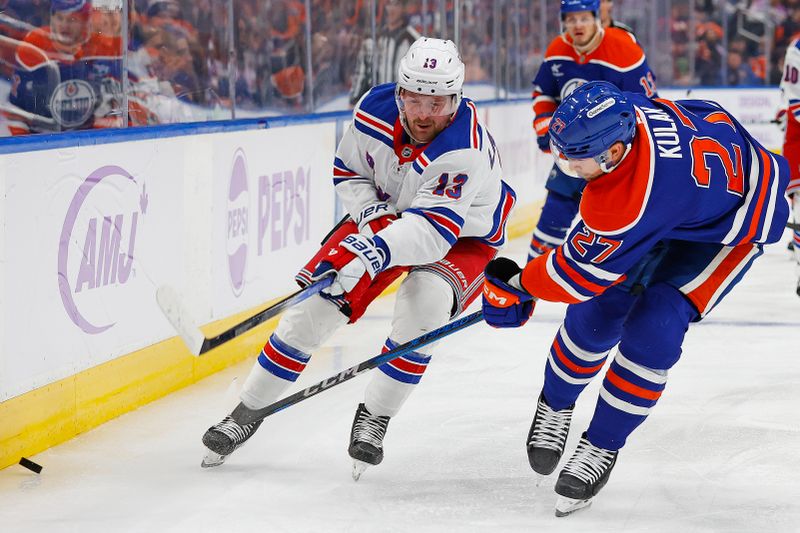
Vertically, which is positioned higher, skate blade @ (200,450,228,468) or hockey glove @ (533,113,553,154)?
hockey glove @ (533,113,553,154)

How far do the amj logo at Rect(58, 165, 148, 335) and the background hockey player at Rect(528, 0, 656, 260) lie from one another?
1.85 m

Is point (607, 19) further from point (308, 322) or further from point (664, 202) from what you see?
point (664, 202)

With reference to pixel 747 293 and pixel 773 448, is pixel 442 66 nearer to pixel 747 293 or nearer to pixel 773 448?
pixel 773 448

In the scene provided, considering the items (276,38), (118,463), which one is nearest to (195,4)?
(276,38)

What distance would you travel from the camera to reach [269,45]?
4.62 metres

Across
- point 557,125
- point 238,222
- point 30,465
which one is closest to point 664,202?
point 557,125

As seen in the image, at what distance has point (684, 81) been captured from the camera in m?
10.8

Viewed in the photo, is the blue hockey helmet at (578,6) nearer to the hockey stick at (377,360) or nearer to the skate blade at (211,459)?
the hockey stick at (377,360)

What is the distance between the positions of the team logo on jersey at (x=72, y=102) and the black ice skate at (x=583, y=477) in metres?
1.58

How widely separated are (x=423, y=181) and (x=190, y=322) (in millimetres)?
612

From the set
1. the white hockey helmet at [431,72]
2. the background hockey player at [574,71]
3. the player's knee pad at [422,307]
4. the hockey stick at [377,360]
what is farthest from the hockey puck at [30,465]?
the background hockey player at [574,71]

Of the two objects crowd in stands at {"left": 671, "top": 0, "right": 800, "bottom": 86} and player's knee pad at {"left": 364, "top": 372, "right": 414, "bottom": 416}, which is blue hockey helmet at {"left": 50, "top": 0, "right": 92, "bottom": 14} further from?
crowd in stands at {"left": 671, "top": 0, "right": 800, "bottom": 86}

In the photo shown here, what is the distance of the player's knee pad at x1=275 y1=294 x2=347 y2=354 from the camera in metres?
2.76

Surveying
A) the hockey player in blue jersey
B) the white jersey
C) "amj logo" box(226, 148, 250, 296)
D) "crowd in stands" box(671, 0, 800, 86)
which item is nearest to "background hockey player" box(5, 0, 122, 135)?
"amj logo" box(226, 148, 250, 296)
